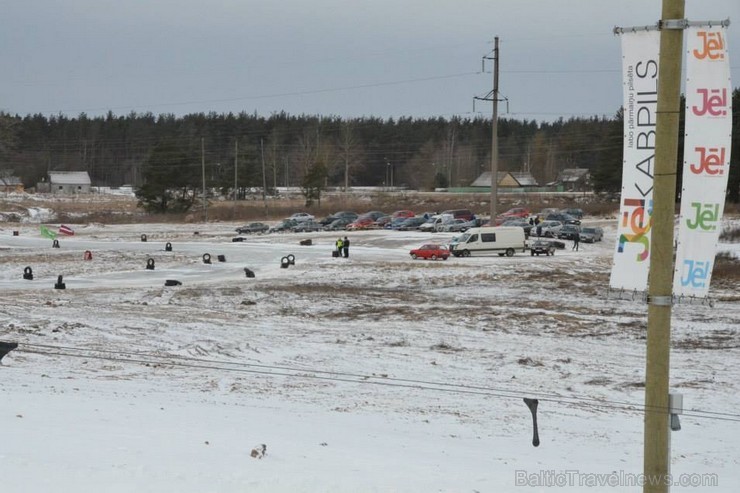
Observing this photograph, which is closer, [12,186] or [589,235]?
[589,235]

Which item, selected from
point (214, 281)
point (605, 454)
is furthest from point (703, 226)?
point (214, 281)

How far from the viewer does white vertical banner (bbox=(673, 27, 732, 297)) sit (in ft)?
25.9

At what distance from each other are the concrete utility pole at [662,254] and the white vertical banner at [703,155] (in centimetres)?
141

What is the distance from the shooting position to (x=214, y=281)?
133 feet

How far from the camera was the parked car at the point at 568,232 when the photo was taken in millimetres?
63062

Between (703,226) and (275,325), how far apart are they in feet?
64.9

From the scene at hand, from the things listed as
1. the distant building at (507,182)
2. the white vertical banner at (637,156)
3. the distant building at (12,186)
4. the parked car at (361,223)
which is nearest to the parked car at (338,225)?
the parked car at (361,223)

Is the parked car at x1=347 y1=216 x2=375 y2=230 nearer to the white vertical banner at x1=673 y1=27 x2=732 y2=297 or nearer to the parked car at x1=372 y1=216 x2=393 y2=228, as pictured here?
the parked car at x1=372 y1=216 x2=393 y2=228

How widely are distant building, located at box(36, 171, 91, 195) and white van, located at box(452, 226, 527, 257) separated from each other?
127 meters

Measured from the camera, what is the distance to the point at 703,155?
791 centimetres

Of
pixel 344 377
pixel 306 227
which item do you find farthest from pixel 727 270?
pixel 306 227

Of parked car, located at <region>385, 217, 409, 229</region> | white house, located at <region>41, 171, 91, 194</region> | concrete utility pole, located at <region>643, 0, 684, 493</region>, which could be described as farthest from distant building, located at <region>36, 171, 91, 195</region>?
concrete utility pole, located at <region>643, 0, 684, 493</region>

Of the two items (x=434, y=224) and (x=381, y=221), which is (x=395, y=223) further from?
(x=434, y=224)

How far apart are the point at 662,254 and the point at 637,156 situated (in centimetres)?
248
